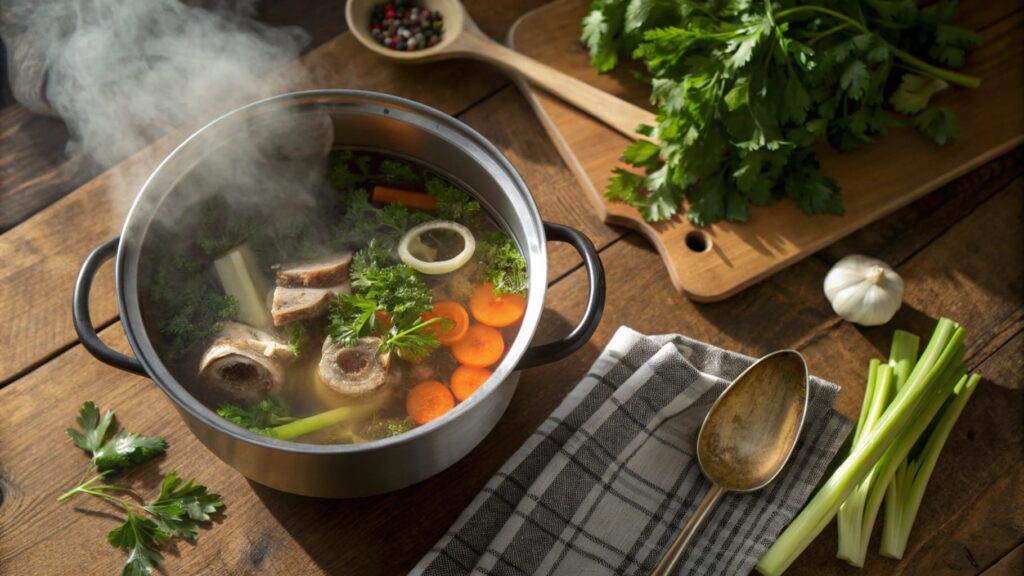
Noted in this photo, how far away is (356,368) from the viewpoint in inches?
66.2

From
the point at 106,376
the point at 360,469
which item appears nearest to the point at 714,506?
the point at 360,469

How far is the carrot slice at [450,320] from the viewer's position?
1723 mm

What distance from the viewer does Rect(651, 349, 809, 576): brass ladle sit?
1758 mm

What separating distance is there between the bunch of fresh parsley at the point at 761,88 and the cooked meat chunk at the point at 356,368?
27.7 inches

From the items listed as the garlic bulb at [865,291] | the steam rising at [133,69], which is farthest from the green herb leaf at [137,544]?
the garlic bulb at [865,291]

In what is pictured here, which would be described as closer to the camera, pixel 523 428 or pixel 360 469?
pixel 360 469

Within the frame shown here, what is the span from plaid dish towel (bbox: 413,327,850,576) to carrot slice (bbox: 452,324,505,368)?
0.19 m

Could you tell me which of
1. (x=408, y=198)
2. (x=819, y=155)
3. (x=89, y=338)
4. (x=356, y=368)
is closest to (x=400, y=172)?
(x=408, y=198)

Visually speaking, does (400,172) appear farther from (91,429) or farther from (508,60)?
(91,429)

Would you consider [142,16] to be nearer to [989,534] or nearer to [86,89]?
[86,89]

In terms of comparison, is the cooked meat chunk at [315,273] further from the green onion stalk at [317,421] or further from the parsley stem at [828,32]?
the parsley stem at [828,32]

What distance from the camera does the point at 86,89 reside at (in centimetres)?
214

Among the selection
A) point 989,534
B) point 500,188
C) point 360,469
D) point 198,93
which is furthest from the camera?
point 198,93

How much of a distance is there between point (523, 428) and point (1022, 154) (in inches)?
57.8
